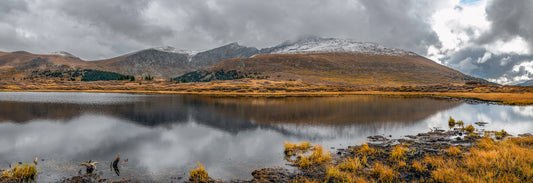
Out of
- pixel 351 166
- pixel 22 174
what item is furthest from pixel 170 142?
pixel 351 166

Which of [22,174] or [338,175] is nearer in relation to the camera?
[338,175]

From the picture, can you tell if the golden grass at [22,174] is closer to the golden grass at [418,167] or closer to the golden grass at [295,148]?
the golden grass at [295,148]

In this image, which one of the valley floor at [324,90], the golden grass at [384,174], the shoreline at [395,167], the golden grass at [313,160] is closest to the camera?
the shoreline at [395,167]

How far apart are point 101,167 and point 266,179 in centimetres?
1136

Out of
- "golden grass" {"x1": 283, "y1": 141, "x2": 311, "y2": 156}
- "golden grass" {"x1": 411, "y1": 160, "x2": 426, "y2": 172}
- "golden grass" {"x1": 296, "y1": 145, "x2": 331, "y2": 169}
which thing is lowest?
"golden grass" {"x1": 283, "y1": 141, "x2": 311, "y2": 156}

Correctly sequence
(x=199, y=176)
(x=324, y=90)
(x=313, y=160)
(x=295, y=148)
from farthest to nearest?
(x=324, y=90) < (x=295, y=148) < (x=313, y=160) < (x=199, y=176)

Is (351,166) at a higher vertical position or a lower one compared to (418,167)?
lower

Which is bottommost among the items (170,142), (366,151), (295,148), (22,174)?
(170,142)

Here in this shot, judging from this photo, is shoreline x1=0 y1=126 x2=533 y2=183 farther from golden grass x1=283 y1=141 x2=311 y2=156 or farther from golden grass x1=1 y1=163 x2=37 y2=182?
golden grass x1=1 y1=163 x2=37 y2=182

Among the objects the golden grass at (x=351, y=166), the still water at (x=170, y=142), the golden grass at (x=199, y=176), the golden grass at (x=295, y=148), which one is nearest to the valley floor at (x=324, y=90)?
the still water at (x=170, y=142)

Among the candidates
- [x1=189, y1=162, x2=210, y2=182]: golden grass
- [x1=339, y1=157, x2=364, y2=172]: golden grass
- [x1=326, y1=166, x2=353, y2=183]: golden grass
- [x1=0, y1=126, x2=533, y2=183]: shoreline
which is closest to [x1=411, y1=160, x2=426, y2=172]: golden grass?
[x1=0, y1=126, x2=533, y2=183]: shoreline

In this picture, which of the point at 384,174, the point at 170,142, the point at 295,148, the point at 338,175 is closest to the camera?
the point at 384,174

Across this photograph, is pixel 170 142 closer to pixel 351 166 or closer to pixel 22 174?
pixel 22 174

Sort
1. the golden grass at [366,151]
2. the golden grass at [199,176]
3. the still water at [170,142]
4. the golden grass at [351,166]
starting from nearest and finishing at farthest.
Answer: the golden grass at [199,176] → the golden grass at [351,166] → the still water at [170,142] → the golden grass at [366,151]
